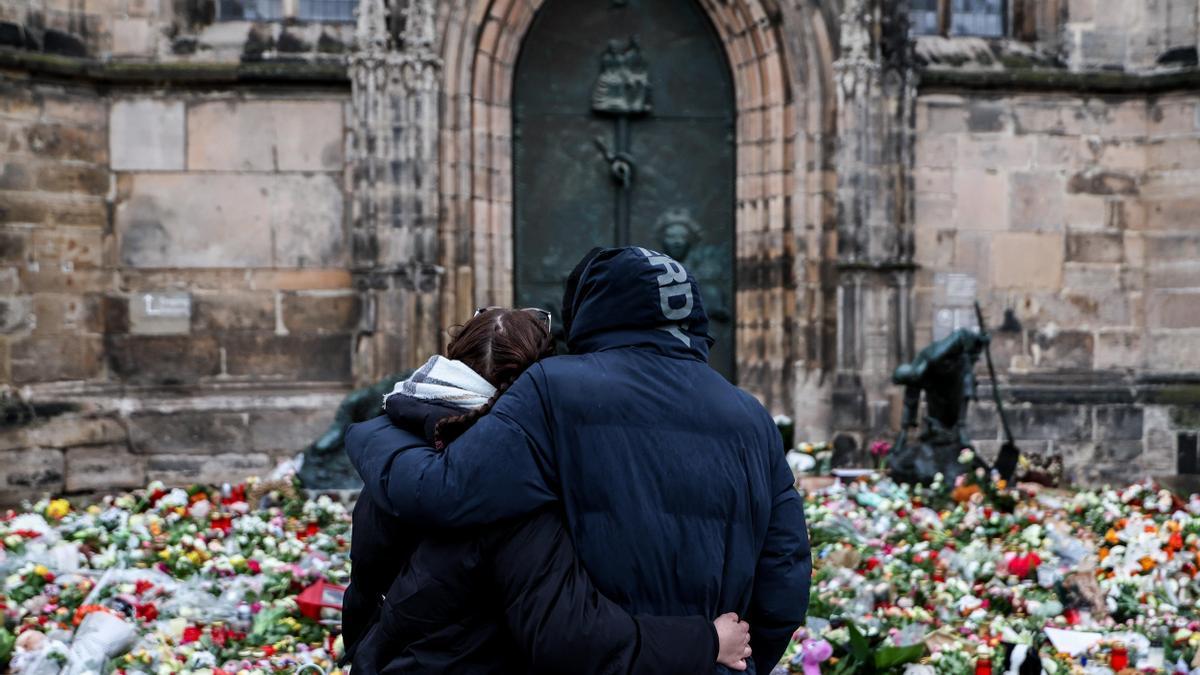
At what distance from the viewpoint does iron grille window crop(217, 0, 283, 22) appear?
10.4 m

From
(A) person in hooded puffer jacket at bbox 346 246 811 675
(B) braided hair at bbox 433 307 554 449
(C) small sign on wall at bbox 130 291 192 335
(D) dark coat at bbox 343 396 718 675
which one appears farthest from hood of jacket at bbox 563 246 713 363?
(C) small sign on wall at bbox 130 291 192 335

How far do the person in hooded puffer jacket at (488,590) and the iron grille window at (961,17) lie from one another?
921cm

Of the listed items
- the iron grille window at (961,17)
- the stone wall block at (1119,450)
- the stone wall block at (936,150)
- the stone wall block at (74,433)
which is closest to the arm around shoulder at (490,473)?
the stone wall block at (74,433)

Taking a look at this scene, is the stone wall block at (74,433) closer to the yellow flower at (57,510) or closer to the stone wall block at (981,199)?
the yellow flower at (57,510)

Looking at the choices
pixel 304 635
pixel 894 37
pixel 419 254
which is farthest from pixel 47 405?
pixel 894 37

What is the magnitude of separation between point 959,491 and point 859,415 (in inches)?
87.6

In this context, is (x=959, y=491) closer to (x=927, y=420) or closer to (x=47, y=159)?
(x=927, y=420)

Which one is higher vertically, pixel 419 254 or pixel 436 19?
pixel 436 19

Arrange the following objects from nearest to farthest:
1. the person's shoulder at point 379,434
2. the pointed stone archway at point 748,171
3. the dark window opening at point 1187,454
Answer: the person's shoulder at point 379,434 < the pointed stone archway at point 748,171 < the dark window opening at point 1187,454

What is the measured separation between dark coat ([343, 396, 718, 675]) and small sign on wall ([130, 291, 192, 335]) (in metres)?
7.59

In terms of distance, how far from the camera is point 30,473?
9273 millimetres

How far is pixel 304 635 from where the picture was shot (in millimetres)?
5465

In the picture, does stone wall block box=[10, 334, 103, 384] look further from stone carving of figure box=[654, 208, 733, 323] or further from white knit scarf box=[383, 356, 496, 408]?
white knit scarf box=[383, 356, 496, 408]

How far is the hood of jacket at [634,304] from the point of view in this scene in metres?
2.60
